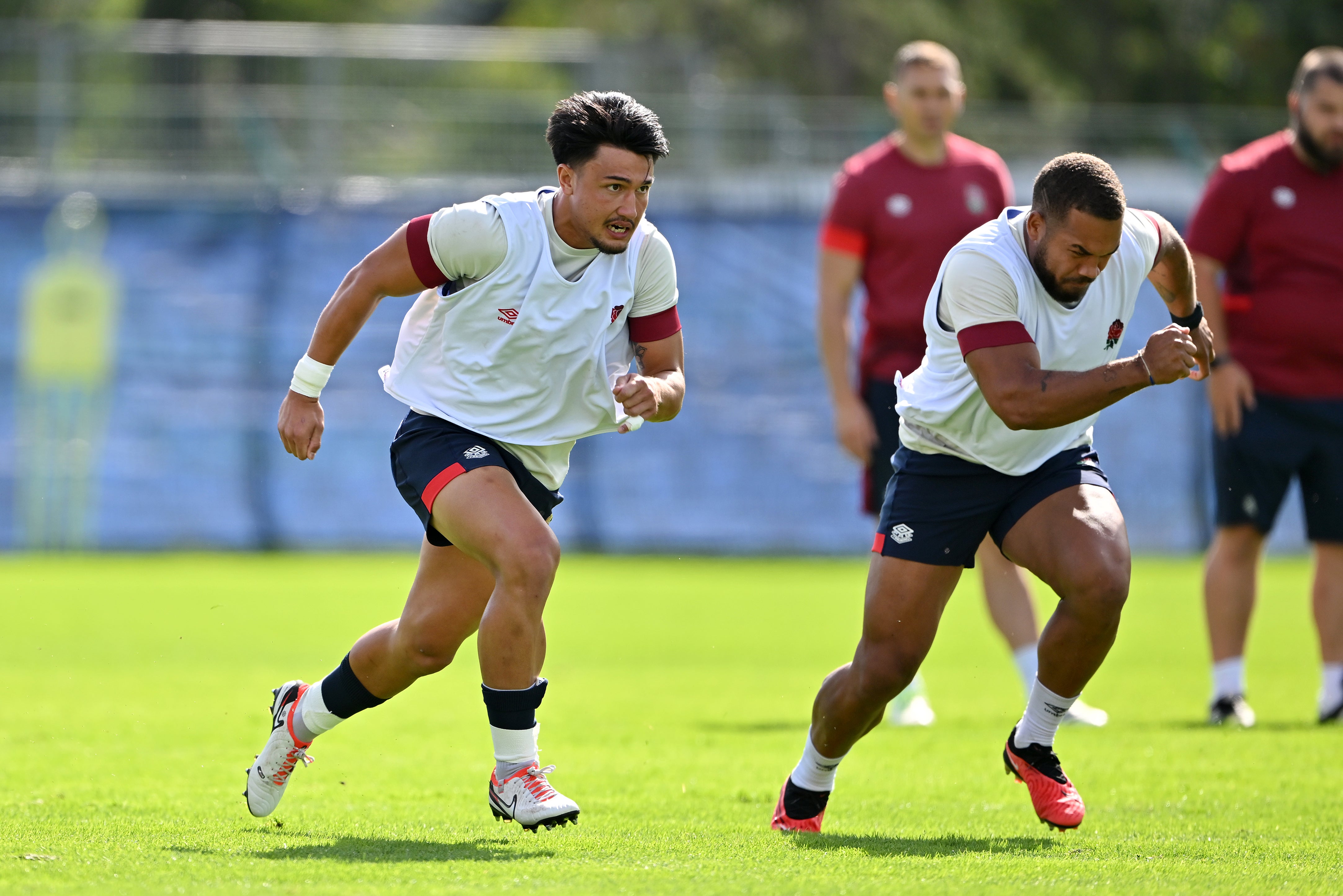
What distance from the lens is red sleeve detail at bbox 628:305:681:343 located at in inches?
217

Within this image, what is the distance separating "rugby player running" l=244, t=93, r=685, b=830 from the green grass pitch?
572 mm

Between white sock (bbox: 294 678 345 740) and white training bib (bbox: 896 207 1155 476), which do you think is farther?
white sock (bbox: 294 678 345 740)

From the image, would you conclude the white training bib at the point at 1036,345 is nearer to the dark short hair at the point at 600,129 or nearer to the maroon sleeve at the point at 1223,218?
the dark short hair at the point at 600,129

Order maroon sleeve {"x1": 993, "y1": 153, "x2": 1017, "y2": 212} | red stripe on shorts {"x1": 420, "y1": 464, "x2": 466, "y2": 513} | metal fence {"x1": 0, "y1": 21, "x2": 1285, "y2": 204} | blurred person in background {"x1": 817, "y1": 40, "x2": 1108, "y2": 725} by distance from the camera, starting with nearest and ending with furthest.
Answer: red stripe on shorts {"x1": 420, "y1": 464, "x2": 466, "y2": 513}, blurred person in background {"x1": 817, "y1": 40, "x2": 1108, "y2": 725}, maroon sleeve {"x1": 993, "y1": 153, "x2": 1017, "y2": 212}, metal fence {"x1": 0, "y1": 21, "x2": 1285, "y2": 204}

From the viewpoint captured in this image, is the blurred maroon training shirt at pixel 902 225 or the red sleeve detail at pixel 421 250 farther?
the blurred maroon training shirt at pixel 902 225

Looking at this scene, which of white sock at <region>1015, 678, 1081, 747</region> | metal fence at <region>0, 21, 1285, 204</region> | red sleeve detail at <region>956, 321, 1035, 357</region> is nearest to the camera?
red sleeve detail at <region>956, 321, 1035, 357</region>

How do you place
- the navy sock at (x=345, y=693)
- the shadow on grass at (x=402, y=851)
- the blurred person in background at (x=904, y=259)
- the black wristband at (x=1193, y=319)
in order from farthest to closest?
the blurred person in background at (x=904, y=259) < the black wristband at (x=1193, y=319) < the navy sock at (x=345, y=693) < the shadow on grass at (x=402, y=851)

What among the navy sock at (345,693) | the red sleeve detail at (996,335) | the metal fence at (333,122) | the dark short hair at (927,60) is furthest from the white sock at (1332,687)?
the metal fence at (333,122)

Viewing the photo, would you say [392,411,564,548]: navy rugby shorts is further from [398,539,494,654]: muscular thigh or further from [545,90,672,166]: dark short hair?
[545,90,672,166]: dark short hair

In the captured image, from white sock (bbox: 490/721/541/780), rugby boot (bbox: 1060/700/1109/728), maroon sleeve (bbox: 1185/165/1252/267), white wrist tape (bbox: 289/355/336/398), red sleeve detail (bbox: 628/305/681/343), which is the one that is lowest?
rugby boot (bbox: 1060/700/1109/728)

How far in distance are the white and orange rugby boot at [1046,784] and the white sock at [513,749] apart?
60.0 inches

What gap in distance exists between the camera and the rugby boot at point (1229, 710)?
24.5ft

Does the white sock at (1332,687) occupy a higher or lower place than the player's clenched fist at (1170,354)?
lower

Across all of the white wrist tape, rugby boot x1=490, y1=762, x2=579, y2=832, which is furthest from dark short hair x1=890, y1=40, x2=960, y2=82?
rugby boot x1=490, y1=762, x2=579, y2=832
